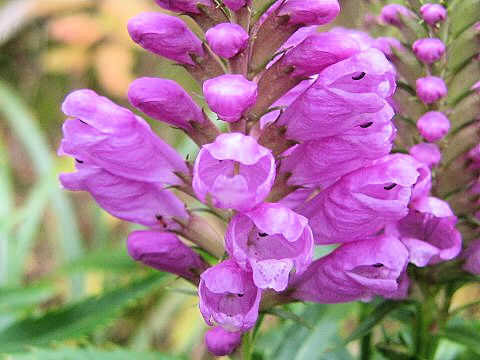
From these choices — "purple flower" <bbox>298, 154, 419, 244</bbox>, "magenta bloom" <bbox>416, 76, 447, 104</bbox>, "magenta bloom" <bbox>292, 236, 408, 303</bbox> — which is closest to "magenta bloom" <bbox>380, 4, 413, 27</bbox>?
"magenta bloom" <bbox>416, 76, 447, 104</bbox>

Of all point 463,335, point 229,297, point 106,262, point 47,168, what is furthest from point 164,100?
point 47,168

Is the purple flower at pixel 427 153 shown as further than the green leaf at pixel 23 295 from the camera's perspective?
No

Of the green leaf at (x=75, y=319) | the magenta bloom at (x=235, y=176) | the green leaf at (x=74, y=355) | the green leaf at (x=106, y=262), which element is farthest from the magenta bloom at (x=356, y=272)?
the green leaf at (x=106, y=262)

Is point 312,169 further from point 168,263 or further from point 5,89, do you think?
point 5,89

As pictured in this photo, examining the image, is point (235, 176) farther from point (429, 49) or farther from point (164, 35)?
point (429, 49)

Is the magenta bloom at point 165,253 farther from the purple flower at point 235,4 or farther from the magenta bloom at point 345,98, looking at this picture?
the purple flower at point 235,4

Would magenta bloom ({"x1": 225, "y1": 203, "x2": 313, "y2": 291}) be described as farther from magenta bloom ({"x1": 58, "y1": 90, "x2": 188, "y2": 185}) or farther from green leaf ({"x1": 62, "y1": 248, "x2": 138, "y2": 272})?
green leaf ({"x1": 62, "y1": 248, "x2": 138, "y2": 272})
